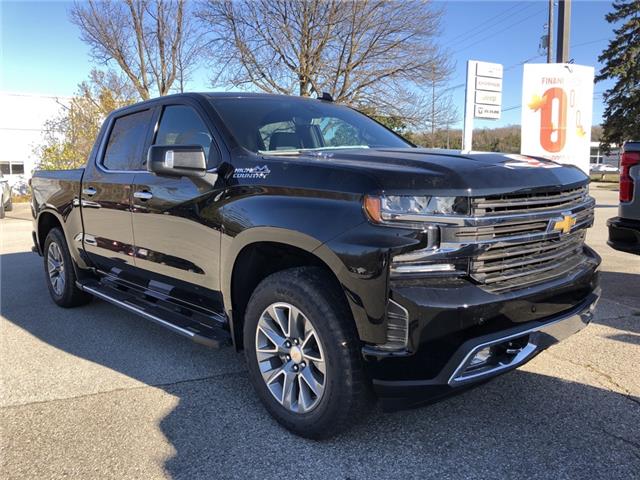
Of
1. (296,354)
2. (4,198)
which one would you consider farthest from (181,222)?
(4,198)

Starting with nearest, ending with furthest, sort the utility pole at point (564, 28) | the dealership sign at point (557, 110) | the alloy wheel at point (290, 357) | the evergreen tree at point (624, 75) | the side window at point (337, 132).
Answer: the alloy wheel at point (290, 357) → the side window at point (337, 132) → the utility pole at point (564, 28) → the dealership sign at point (557, 110) → the evergreen tree at point (624, 75)

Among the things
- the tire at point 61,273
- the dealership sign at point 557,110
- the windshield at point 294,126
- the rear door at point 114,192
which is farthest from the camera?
the dealership sign at point 557,110

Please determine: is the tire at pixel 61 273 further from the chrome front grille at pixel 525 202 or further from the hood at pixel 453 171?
the chrome front grille at pixel 525 202

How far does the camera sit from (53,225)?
6.00 meters

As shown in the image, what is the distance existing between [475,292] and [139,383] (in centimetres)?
245

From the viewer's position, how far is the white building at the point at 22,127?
30594mm

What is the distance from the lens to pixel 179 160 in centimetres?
326

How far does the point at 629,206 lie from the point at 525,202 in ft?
8.87

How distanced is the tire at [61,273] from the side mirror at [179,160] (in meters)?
2.61

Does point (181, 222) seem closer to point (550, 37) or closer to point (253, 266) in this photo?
point (253, 266)

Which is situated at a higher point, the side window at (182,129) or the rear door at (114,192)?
the side window at (182,129)

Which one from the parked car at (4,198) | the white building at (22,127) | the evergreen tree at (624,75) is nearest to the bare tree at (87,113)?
the parked car at (4,198)

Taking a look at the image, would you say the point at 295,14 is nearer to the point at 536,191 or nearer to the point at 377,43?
the point at 377,43

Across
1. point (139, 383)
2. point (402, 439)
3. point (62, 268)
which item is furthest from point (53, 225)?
point (402, 439)
